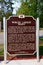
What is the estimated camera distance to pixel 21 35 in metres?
9.23

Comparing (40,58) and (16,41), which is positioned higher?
(16,41)

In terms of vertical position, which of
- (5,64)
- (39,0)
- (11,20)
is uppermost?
(39,0)

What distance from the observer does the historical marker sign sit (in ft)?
30.2

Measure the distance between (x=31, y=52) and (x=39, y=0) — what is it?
921 inches

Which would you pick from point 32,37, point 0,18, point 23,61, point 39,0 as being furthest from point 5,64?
point 0,18

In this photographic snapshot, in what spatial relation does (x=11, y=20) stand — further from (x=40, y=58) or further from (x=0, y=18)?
(x=0, y=18)

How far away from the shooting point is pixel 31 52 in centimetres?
936

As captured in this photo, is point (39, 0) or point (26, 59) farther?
point (39, 0)

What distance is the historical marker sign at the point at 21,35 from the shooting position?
921 cm

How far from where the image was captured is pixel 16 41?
926 cm

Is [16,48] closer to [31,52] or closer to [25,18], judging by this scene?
[31,52]

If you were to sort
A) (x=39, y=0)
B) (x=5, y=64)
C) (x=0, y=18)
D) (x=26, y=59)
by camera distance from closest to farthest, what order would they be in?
(x=5, y=64) → (x=26, y=59) → (x=39, y=0) → (x=0, y=18)

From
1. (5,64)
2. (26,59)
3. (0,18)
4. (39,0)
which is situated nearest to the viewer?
(5,64)

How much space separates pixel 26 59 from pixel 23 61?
34cm
